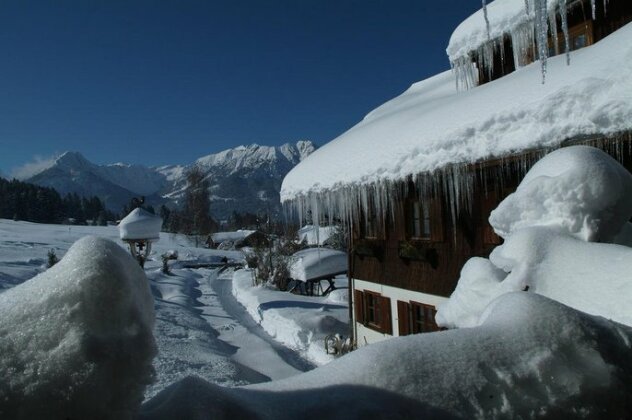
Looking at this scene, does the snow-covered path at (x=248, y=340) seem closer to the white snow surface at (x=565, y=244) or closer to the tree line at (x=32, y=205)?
the white snow surface at (x=565, y=244)

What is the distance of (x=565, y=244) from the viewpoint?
2.63 m

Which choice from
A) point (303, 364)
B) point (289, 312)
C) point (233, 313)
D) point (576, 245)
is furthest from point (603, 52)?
point (233, 313)

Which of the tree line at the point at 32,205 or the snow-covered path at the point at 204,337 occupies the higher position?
the tree line at the point at 32,205

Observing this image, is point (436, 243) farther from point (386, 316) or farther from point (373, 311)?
point (373, 311)

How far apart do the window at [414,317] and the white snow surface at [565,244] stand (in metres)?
4.92

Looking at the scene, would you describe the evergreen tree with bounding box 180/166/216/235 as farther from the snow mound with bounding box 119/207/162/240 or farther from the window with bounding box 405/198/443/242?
the window with bounding box 405/198/443/242

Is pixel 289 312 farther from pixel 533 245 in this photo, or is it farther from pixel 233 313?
Answer: pixel 533 245

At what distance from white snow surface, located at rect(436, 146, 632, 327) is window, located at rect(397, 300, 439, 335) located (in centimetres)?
492

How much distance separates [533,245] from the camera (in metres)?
2.68

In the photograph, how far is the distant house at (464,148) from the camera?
13.9ft

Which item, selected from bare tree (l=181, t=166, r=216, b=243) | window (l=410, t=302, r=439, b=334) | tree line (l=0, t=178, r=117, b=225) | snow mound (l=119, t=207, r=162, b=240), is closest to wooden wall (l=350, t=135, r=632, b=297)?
window (l=410, t=302, r=439, b=334)

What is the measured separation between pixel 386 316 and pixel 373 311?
834 mm

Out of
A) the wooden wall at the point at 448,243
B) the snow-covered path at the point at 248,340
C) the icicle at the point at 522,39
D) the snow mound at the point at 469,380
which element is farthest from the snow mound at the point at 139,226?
the snow mound at the point at 469,380

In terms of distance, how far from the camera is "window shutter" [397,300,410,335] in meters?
8.48
